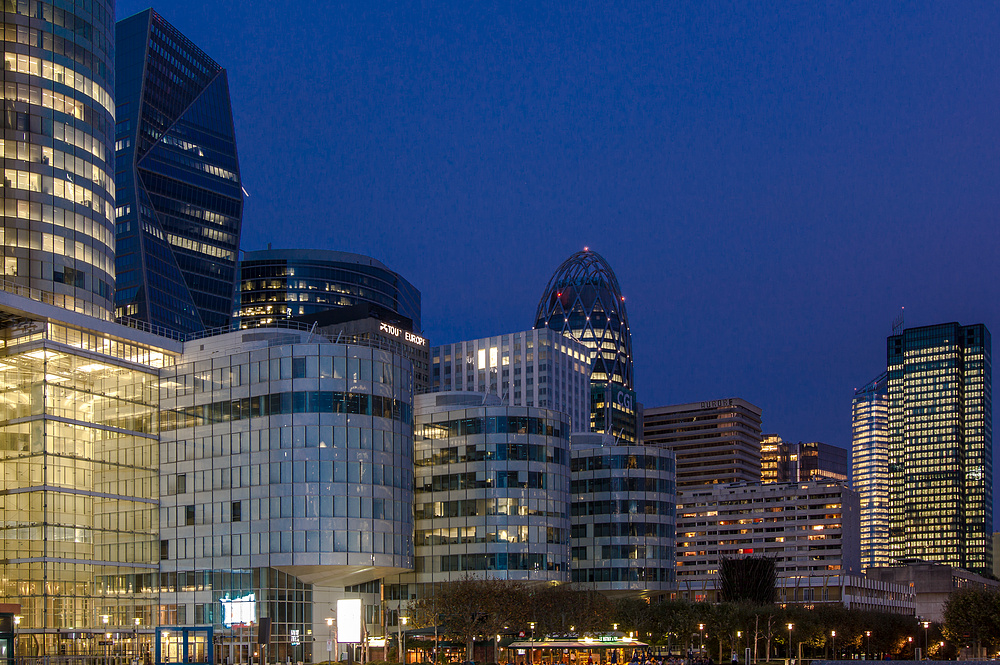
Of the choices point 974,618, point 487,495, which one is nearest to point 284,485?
point 487,495

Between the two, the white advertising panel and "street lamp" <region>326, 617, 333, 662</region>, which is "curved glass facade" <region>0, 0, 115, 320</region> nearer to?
"street lamp" <region>326, 617, 333, 662</region>

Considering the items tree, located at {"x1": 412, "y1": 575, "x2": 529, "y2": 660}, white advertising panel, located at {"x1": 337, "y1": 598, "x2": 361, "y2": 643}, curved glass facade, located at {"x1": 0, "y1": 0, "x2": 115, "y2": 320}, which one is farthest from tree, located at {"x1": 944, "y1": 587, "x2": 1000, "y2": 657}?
curved glass facade, located at {"x1": 0, "y1": 0, "x2": 115, "y2": 320}

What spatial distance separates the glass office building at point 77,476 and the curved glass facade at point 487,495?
3560cm

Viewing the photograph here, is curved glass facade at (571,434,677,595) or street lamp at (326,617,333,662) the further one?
curved glass facade at (571,434,677,595)

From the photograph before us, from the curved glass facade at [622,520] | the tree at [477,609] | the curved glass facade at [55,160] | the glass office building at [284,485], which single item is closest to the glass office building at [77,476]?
the glass office building at [284,485]

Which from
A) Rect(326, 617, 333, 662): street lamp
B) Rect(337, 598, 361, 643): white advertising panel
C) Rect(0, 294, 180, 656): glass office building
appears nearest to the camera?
Rect(337, 598, 361, 643): white advertising panel

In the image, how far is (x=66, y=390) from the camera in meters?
126

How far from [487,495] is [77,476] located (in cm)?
4938

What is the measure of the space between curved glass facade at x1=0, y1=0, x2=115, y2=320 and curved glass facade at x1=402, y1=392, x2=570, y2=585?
149ft

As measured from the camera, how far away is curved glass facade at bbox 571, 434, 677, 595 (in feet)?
551

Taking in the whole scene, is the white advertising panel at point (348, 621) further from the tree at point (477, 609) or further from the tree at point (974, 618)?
the tree at point (974, 618)

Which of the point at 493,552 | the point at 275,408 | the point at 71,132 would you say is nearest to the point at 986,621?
the point at 493,552

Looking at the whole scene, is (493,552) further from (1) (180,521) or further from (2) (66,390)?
(2) (66,390)

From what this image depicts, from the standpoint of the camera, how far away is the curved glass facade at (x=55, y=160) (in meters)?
135
